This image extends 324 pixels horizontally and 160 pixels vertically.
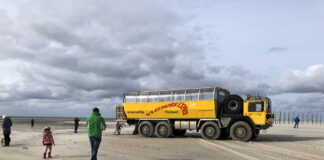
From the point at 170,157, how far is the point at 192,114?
29.7 ft

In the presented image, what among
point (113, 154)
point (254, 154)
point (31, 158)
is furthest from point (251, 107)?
point (31, 158)

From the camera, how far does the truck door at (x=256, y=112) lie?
61.4ft

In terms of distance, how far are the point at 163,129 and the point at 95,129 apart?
12654 millimetres

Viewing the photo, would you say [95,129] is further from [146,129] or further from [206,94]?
[146,129]

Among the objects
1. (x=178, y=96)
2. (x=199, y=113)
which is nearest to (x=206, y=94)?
(x=199, y=113)

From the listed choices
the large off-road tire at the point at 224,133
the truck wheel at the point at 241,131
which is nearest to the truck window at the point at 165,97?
the large off-road tire at the point at 224,133

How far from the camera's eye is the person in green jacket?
31.4ft

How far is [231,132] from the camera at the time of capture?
63.3 ft

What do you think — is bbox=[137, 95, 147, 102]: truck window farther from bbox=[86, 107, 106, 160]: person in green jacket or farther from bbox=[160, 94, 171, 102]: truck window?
bbox=[86, 107, 106, 160]: person in green jacket

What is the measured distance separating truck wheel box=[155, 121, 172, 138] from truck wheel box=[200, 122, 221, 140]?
2710mm

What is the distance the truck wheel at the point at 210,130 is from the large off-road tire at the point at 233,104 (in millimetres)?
1337

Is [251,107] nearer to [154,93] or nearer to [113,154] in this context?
[154,93]

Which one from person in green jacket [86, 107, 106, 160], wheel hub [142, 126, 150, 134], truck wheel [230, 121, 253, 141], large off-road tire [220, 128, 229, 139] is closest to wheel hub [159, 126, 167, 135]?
wheel hub [142, 126, 150, 134]

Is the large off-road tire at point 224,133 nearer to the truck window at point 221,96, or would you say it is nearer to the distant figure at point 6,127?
the truck window at point 221,96
